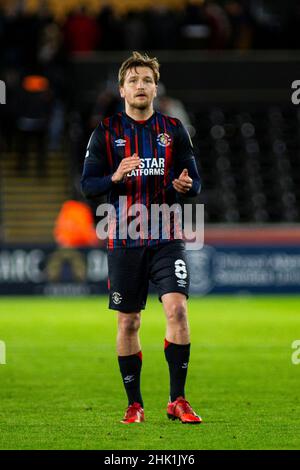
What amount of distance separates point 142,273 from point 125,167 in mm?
748

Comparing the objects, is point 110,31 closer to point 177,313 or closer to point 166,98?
point 166,98

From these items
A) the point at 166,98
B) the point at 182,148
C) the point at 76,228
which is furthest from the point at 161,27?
the point at 182,148

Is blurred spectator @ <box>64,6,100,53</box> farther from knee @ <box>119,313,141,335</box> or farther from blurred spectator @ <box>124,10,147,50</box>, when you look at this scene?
knee @ <box>119,313,141,335</box>

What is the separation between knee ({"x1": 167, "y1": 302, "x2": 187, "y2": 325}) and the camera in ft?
26.3

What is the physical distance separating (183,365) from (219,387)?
2.26 m

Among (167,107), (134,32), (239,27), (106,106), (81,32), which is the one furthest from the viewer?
(239,27)

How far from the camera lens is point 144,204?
814cm

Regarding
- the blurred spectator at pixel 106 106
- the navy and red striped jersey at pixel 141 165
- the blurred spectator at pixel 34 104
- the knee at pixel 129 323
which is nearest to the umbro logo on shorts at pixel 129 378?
the knee at pixel 129 323

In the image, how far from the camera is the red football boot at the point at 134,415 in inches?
322

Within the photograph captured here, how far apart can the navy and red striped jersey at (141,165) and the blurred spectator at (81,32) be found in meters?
17.0

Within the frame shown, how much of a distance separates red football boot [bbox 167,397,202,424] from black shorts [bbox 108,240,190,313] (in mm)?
656

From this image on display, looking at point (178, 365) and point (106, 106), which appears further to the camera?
point (106, 106)

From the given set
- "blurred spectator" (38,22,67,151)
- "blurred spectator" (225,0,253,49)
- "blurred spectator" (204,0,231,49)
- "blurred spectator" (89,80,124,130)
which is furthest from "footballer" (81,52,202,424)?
"blurred spectator" (225,0,253,49)

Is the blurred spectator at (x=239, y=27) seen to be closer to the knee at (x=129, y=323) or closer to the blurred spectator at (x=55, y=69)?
the blurred spectator at (x=55, y=69)
